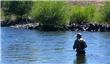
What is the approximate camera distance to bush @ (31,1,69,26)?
7994 centimetres

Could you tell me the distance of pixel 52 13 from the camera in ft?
265

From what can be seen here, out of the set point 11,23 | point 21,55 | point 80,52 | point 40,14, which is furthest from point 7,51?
point 11,23

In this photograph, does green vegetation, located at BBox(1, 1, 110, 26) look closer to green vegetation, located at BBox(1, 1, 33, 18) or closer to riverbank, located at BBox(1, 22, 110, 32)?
riverbank, located at BBox(1, 22, 110, 32)

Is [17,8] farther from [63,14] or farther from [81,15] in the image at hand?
[63,14]

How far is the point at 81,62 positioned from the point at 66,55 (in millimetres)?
5965

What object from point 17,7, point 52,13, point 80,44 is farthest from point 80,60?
point 17,7

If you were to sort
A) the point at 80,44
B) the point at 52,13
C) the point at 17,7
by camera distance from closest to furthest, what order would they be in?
the point at 80,44 → the point at 52,13 → the point at 17,7

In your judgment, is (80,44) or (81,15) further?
(81,15)

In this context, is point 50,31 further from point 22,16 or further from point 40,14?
point 22,16

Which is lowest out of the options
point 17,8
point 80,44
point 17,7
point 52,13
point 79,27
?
point 79,27

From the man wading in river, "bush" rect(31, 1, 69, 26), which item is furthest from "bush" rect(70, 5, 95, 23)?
the man wading in river

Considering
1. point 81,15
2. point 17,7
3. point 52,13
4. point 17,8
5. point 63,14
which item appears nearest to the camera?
point 63,14

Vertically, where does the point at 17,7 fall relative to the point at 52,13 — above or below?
below

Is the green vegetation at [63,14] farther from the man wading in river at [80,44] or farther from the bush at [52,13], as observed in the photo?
the man wading in river at [80,44]
